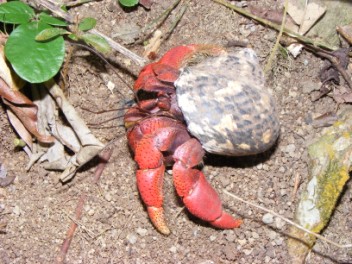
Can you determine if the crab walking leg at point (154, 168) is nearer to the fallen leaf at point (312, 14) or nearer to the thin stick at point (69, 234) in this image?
the thin stick at point (69, 234)

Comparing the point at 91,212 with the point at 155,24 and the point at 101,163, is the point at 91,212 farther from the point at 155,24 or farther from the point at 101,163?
the point at 155,24

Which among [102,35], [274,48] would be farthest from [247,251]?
[102,35]

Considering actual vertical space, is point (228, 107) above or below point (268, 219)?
above

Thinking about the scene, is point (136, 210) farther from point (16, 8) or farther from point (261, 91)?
point (16, 8)

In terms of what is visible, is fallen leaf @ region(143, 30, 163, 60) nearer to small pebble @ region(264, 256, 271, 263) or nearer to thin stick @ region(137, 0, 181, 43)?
thin stick @ region(137, 0, 181, 43)

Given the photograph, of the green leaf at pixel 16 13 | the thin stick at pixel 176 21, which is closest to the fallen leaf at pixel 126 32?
the thin stick at pixel 176 21

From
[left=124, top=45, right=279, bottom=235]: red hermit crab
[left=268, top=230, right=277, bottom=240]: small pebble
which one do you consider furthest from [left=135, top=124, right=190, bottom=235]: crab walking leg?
[left=268, top=230, right=277, bottom=240]: small pebble

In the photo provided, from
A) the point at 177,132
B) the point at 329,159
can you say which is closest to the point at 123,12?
the point at 177,132
